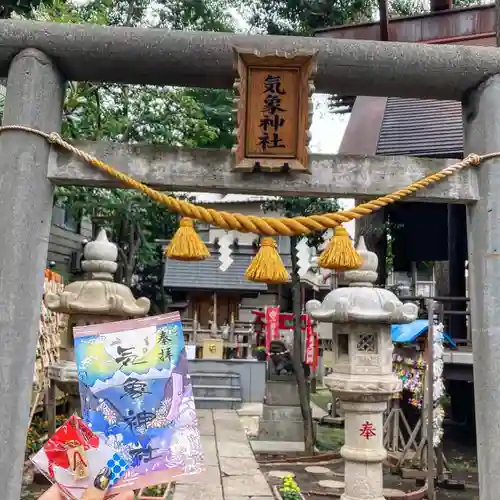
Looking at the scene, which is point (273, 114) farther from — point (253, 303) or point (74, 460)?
point (253, 303)

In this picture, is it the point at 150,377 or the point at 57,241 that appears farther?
the point at 57,241

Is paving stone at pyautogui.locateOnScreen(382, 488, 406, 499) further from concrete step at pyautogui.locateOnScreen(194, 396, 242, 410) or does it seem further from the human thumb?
concrete step at pyautogui.locateOnScreen(194, 396, 242, 410)

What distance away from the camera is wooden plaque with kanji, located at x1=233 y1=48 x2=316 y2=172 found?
3447 mm

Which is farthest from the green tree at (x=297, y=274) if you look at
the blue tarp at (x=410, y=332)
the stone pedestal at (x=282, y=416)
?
the blue tarp at (x=410, y=332)

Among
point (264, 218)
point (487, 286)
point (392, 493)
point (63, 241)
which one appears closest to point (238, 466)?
point (392, 493)

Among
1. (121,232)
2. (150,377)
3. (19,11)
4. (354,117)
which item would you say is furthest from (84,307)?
(121,232)

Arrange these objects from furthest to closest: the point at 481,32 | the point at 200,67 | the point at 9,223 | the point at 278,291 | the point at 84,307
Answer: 1. the point at 278,291
2. the point at 481,32
3. the point at 84,307
4. the point at 200,67
5. the point at 9,223

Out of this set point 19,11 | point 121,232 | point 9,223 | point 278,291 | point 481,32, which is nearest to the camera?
point 9,223

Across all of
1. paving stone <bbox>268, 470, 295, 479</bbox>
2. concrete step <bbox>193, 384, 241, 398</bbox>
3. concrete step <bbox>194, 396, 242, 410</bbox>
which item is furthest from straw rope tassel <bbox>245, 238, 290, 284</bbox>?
concrete step <bbox>193, 384, 241, 398</bbox>

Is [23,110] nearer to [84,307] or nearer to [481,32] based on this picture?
[84,307]

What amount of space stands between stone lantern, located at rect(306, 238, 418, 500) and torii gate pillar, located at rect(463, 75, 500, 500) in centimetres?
254

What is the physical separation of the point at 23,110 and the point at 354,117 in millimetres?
7941

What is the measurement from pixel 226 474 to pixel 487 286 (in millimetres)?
5106

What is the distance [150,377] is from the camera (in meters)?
3.74
